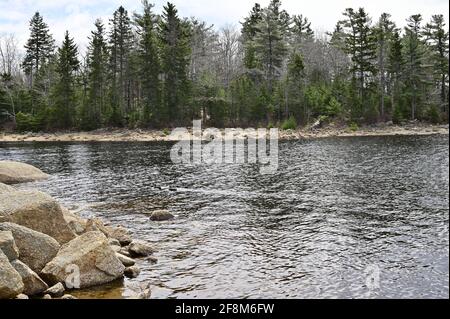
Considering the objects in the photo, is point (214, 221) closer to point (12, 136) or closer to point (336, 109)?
point (336, 109)

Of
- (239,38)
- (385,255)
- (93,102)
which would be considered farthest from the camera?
(239,38)

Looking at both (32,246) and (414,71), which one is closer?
(32,246)

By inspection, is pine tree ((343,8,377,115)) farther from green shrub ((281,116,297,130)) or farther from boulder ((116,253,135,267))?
boulder ((116,253,135,267))

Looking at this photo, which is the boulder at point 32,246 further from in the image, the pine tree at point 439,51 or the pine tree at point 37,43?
the pine tree at point 37,43

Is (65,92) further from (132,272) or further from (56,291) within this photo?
(56,291)

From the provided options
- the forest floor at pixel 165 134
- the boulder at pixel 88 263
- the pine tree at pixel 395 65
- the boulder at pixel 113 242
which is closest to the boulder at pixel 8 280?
the boulder at pixel 88 263

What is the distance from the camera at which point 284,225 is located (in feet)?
51.5

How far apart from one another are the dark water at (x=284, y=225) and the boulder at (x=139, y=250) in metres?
0.40

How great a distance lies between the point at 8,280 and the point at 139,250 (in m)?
4.31

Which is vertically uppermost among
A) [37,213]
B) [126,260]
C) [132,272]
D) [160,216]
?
[37,213]

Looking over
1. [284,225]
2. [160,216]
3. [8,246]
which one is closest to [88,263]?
[8,246]

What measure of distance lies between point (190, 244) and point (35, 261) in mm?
4534

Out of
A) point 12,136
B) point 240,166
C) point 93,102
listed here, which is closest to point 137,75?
point 93,102

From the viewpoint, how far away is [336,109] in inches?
2724
